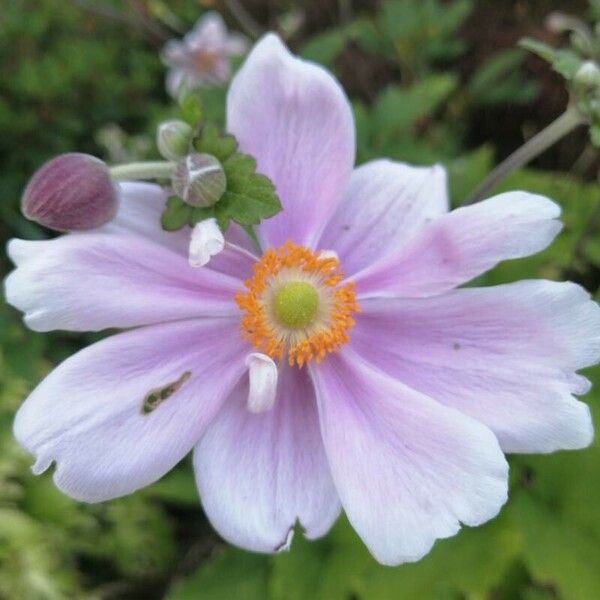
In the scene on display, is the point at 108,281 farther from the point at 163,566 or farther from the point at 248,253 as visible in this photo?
the point at 163,566

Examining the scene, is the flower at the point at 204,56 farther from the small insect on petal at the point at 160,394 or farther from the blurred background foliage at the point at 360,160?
the small insect on petal at the point at 160,394

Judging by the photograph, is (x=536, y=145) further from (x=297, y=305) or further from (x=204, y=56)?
(x=204, y=56)

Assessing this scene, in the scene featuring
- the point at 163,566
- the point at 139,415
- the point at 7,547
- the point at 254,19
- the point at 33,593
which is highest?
the point at 139,415

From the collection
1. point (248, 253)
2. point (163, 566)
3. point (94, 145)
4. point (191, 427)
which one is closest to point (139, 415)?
point (191, 427)

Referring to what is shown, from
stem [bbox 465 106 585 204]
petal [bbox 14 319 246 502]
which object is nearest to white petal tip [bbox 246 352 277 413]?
petal [bbox 14 319 246 502]

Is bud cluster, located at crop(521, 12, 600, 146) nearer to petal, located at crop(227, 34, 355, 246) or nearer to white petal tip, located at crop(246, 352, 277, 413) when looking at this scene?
petal, located at crop(227, 34, 355, 246)

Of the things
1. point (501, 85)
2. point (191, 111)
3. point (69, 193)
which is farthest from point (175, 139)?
point (501, 85)
